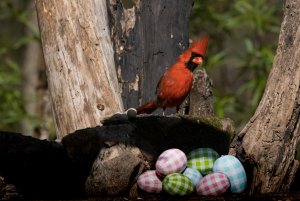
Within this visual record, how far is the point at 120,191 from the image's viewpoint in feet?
14.9

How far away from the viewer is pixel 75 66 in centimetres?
539

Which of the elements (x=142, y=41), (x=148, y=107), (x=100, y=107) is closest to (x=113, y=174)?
(x=100, y=107)

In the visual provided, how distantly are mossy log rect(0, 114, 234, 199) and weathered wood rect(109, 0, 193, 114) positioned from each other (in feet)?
3.77

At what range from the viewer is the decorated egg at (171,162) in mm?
4559

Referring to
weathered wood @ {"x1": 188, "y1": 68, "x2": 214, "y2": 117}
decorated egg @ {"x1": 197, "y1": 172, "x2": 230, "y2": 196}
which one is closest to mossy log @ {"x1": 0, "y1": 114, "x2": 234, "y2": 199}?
decorated egg @ {"x1": 197, "y1": 172, "x2": 230, "y2": 196}

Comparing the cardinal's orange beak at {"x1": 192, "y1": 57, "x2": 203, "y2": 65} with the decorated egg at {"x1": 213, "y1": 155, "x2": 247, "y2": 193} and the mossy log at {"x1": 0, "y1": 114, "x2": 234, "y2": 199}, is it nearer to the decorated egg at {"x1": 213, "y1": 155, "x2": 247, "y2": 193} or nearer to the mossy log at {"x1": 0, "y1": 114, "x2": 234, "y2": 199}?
the mossy log at {"x1": 0, "y1": 114, "x2": 234, "y2": 199}

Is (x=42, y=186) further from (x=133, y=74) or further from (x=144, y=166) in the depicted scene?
Answer: (x=133, y=74)

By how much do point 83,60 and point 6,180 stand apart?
51.2 inches

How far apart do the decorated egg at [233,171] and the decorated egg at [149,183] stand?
39cm

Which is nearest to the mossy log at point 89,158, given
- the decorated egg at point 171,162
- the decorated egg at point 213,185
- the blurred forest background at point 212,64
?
the decorated egg at point 171,162

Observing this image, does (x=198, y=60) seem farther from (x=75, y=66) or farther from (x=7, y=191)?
(x=7, y=191)

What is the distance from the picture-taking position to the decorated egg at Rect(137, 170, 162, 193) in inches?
179

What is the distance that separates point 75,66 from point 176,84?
0.96 metres

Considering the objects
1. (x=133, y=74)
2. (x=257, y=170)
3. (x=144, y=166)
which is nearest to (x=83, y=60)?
(x=133, y=74)
